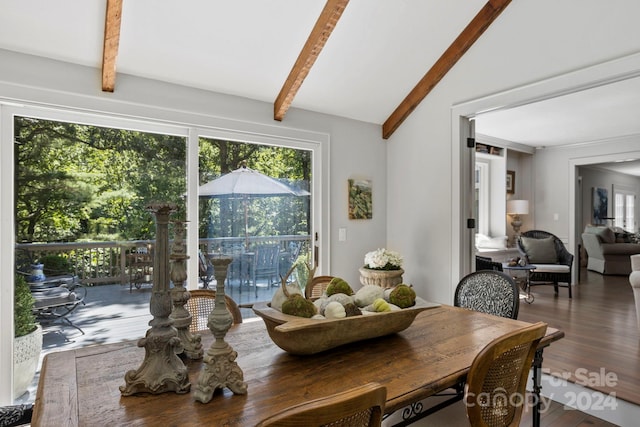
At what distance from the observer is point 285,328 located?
47.5 inches

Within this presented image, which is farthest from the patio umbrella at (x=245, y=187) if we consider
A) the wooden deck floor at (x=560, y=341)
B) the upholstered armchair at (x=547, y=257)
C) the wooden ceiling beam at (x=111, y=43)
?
the upholstered armchair at (x=547, y=257)

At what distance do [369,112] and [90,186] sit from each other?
254cm

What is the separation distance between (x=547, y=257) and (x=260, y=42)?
528 centimetres

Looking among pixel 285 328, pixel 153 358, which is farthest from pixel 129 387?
pixel 285 328

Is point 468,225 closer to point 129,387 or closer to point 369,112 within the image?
point 369,112

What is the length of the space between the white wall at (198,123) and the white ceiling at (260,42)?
73 millimetres

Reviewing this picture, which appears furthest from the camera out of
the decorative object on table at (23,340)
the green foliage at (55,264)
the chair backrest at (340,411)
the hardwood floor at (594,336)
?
the hardwood floor at (594,336)

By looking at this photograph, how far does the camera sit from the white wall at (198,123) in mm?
2311

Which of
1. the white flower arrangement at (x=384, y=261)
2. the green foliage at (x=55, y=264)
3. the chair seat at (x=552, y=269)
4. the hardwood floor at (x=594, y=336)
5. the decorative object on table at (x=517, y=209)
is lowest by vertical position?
the hardwood floor at (x=594, y=336)

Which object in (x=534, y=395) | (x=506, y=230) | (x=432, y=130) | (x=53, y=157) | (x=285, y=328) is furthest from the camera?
(x=506, y=230)

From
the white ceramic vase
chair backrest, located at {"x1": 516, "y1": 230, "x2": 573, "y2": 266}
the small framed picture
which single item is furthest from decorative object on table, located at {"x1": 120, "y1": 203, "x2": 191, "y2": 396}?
the small framed picture

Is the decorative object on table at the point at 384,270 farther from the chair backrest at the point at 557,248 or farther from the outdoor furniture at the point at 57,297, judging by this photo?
the chair backrest at the point at 557,248

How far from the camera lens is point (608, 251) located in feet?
23.1

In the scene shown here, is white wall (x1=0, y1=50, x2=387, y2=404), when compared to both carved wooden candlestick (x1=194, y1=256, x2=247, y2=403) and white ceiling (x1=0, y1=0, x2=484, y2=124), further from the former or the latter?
carved wooden candlestick (x1=194, y1=256, x2=247, y2=403)
